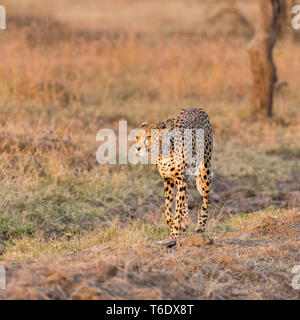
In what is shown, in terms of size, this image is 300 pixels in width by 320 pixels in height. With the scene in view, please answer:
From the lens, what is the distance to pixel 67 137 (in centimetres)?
762

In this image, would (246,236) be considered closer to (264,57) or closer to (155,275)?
(155,275)

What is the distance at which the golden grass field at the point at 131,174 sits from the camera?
142 inches

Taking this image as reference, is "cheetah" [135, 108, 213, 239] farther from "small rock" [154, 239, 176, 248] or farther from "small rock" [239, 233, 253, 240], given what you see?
"small rock" [154, 239, 176, 248]

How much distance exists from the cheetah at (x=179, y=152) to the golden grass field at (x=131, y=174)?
0.23 metres

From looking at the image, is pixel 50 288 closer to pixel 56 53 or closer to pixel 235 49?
pixel 56 53

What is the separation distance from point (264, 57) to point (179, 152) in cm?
604

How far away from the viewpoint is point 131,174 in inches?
283

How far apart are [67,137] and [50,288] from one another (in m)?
4.42

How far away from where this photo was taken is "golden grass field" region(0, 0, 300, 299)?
11.8 feet

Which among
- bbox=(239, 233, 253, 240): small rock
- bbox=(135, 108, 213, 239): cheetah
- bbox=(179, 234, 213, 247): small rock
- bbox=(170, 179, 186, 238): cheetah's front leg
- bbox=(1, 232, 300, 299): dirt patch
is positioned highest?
bbox=(135, 108, 213, 239): cheetah

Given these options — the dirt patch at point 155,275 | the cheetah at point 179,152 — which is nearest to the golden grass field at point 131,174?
the dirt patch at point 155,275

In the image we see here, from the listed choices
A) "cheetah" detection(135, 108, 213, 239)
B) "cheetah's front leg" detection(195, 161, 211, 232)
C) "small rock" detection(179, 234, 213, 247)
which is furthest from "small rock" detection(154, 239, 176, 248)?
"cheetah's front leg" detection(195, 161, 211, 232)

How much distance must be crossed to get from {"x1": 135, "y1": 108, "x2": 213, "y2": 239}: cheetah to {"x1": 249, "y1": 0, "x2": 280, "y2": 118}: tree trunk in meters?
5.10

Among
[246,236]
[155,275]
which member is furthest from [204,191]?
[155,275]
